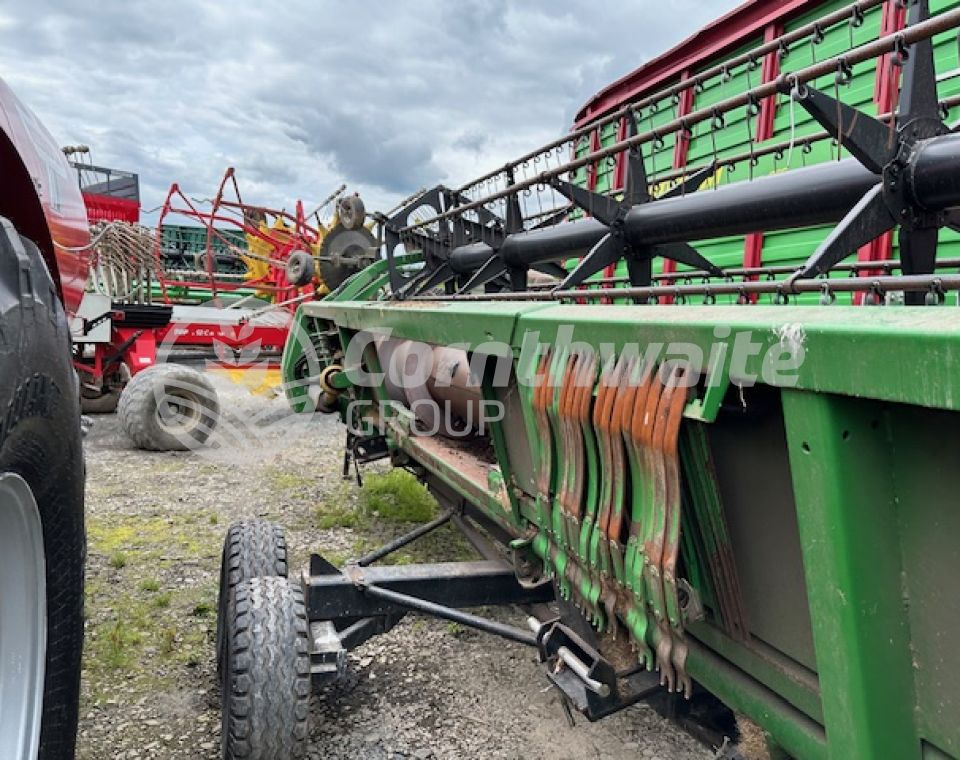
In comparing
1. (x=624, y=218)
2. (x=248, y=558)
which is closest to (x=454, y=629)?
(x=248, y=558)

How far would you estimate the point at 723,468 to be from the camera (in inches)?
60.6

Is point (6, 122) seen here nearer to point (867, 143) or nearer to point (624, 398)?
point (624, 398)

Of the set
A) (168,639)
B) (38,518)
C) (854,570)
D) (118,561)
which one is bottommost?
(168,639)

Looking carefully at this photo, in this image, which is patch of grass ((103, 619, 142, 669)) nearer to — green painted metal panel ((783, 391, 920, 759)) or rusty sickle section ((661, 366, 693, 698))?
rusty sickle section ((661, 366, 693, 698))

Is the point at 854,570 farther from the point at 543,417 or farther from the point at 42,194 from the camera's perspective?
the point at 42,194

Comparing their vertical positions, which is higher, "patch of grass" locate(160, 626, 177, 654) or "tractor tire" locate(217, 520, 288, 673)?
"tractor tire" locate(217, 520, 288, 673)

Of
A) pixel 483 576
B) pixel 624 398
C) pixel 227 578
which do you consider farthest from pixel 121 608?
pixel 624 398

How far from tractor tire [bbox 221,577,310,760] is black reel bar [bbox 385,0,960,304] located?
4.62 ft

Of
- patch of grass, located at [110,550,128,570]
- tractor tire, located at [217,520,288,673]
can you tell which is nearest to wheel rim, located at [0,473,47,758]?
tractor tire, located at [217,520,288,673]

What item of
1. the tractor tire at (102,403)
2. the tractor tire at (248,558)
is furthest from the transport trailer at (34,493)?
the tractor tire at (102,403)

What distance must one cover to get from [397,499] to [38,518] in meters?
3.88

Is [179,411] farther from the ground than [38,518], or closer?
closer

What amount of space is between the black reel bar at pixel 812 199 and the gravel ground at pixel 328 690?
1534 millimetres

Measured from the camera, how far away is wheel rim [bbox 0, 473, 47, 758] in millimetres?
1449
